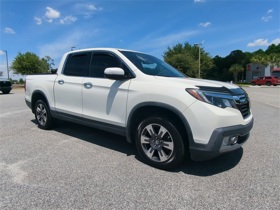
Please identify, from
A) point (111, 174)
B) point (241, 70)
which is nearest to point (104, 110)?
point (111, 174)

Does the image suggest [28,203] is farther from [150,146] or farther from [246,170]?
[246,170]

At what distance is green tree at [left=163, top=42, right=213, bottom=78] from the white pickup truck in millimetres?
41591

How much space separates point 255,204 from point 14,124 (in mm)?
6297

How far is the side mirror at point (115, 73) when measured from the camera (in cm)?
398

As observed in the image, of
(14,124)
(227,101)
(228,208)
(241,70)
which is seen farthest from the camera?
(241,70)

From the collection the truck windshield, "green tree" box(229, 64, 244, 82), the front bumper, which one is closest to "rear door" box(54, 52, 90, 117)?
the truck windshield

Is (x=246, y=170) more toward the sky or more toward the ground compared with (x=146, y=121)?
more toward the ground

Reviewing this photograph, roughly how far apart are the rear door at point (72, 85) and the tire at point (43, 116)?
54 cm

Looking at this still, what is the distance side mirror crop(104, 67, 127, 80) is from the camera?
13.1 ft

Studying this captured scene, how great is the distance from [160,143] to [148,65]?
147cm

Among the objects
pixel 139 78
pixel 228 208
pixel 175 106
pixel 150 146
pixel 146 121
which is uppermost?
pixel 139 78

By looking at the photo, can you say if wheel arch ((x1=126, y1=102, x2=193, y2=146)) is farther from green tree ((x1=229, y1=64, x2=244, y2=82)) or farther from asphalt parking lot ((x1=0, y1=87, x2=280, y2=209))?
green tree ((x1=229, y1=64, x2=244, y2=82))

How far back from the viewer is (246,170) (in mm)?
3785

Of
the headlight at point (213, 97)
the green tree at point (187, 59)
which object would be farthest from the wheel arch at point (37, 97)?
the green tree at point (187, 59)
